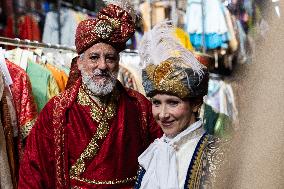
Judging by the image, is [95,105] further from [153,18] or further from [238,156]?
[153,18]

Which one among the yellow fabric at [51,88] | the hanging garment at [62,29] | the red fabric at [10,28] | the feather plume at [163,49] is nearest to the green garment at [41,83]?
the yellow fabric at [51,88]

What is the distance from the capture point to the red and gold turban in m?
2.31

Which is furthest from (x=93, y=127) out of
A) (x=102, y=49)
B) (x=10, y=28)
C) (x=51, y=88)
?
(x=10, y=28)

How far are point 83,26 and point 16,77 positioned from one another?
0.52 metres

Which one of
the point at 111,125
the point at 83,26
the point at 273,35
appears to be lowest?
the point at 111,125

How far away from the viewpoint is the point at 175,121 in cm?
164

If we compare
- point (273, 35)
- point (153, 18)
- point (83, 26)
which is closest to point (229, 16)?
point (153, 18)

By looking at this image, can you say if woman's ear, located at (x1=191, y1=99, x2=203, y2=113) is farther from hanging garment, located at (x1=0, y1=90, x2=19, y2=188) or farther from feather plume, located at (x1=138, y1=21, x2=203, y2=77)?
hanging garment, located at (x1=0, y1=90, x2=19, y2=188)

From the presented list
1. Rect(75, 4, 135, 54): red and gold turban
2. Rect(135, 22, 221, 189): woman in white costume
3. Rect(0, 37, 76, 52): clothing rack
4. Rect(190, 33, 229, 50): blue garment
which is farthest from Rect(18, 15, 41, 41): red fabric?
Rect(135, 22, 221, 189): woman in white costume

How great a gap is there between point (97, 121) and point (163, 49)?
0.66 metres

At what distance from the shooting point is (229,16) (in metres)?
4.95

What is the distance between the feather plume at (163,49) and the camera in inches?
65.9

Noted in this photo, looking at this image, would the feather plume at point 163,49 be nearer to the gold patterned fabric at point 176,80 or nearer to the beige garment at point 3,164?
the gold patterned fabric at point 176,80

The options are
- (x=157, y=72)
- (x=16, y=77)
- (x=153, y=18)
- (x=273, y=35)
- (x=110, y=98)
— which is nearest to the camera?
(x=273, y=35)
